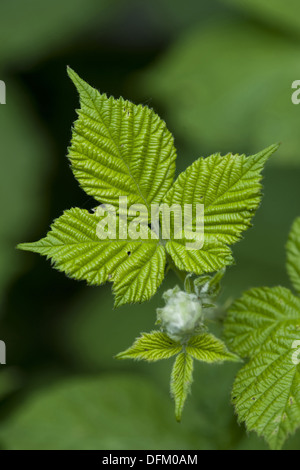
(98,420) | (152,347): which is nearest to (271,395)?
(152,347)

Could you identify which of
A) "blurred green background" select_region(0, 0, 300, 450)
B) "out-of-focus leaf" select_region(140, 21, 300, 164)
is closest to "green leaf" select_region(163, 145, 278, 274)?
"blurred green background" select_region(0, 0, 300, 450)

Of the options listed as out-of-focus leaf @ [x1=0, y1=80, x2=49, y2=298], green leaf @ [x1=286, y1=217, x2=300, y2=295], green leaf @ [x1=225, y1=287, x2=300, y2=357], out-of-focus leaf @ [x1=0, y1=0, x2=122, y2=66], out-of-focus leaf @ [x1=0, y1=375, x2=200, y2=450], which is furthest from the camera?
out-of-focus leaf @ [x1=0, y1=0, x2=122, y2=66]

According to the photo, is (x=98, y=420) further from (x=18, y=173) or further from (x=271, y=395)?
(x=18, y=173)

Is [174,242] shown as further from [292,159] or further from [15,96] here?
[15,96]

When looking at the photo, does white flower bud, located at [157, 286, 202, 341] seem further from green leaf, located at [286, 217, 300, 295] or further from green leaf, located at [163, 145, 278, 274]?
green leaf, located at [286, 217, 300, 295]

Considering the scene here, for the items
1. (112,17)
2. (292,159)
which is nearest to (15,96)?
(112,17)

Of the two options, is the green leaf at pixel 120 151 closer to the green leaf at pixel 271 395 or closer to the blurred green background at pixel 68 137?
the green leaf at pixel 271 395
